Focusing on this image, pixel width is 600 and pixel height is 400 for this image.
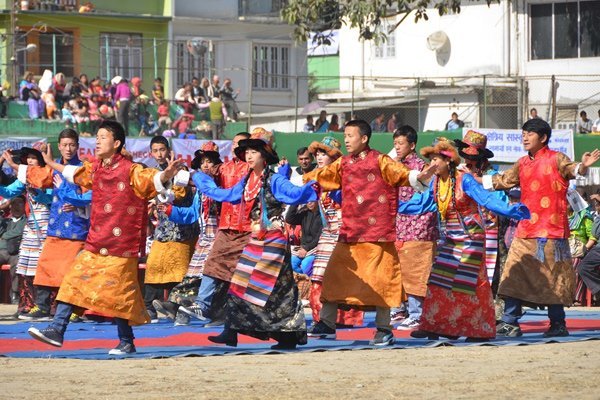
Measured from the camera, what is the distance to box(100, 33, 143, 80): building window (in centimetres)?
3127

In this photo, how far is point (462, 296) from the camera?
1098cm

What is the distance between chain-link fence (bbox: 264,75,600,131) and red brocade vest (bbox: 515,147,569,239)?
50.4 feet

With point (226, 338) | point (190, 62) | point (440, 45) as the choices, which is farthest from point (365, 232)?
point (440, 45)

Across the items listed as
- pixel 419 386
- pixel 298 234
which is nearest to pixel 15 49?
pixel 298 234

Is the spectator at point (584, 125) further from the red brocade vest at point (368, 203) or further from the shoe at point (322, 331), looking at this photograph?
the red brocade vest at point (368, 203)

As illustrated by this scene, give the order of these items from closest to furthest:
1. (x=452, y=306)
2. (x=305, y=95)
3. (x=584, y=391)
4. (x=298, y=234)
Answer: (x=584, y=391) → (x=452, y=306) → (x=298, y=234) → (x=305, y=95)

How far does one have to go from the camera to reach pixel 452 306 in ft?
36.1

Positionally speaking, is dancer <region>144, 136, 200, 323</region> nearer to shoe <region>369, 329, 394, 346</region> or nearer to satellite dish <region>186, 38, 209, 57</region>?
shoe <region>369, 329, 394, 346</region>

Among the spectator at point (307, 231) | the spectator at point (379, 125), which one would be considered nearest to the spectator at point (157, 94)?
the spectator at point (379, 125)

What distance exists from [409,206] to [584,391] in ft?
16.0

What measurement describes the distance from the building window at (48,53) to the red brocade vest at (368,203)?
1978 cm

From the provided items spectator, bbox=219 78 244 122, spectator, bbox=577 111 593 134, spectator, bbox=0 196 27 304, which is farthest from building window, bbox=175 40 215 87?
spectator, bbox=0 196 27 304

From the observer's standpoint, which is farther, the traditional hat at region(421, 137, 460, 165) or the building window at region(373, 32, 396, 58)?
the building window at region(373, 32, 396, 58)

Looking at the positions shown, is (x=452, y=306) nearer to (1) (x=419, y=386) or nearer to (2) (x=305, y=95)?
(1) (x=419, y=386)
